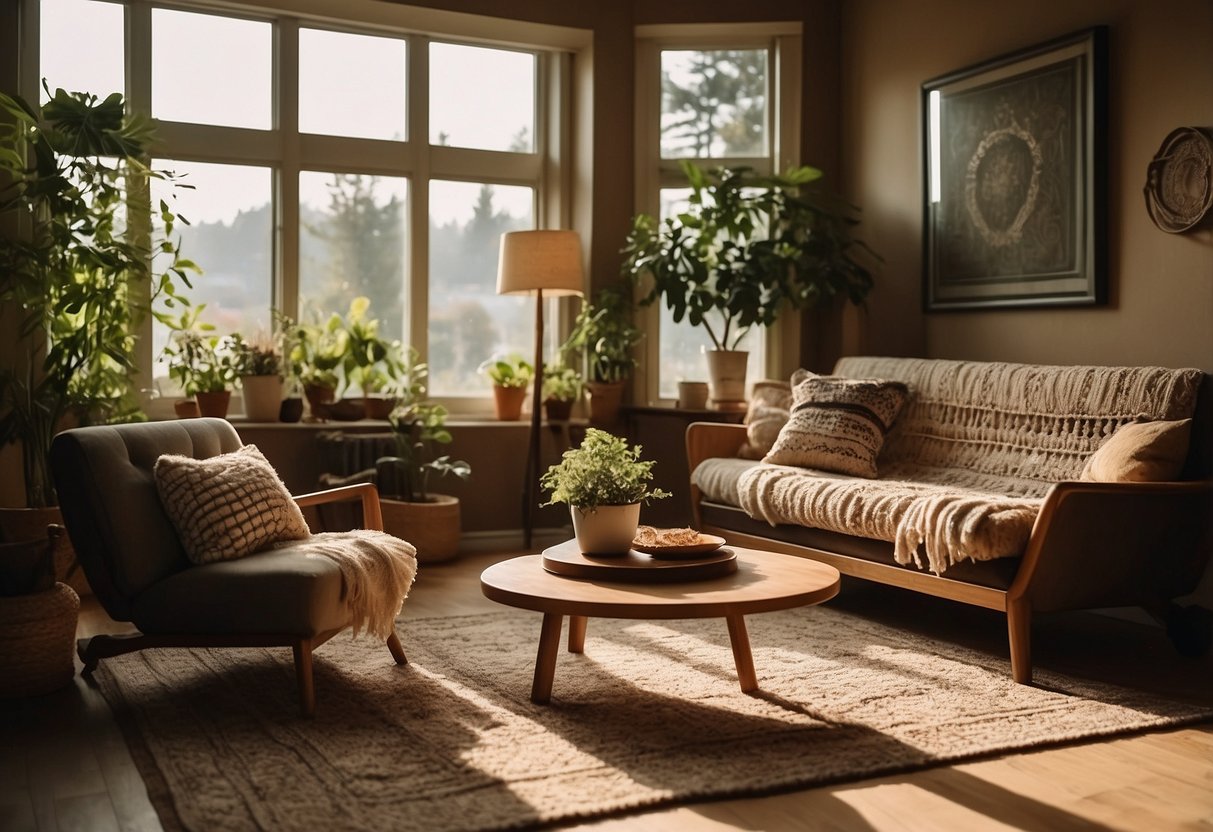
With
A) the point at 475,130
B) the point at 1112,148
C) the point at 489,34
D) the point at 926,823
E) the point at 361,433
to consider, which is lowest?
the point at 926,823

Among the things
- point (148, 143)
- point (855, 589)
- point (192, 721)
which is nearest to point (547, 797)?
point (192, 721)

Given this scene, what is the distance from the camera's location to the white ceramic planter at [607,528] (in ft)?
10.5

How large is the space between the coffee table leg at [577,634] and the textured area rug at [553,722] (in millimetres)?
46

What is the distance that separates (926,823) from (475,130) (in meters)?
4.48

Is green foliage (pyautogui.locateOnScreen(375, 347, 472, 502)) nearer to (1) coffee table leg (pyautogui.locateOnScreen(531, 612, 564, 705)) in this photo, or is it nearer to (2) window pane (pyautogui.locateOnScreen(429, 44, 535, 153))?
(2) window pane (pyautogui.locateOnScreen(429, 44, 535, 153))

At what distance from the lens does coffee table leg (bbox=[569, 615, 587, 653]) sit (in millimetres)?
3586

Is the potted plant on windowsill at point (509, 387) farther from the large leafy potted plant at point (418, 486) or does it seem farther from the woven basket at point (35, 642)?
the woven basket at point (35, 642)

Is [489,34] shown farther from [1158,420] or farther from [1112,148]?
[1158,420]

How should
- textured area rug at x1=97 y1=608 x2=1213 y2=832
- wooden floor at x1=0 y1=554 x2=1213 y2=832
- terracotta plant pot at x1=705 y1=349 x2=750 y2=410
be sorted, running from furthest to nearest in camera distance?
terracotta plant pot at x1=705 y1=349 x2=750 y2=410
textured area rug at x1=97 y1=608 x2=1213 y2=832
wooden floor at x1=0 y1=554 x2=1213 y2=832

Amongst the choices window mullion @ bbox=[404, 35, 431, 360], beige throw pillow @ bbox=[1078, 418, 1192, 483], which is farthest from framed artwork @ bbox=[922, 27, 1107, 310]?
window mullion @ bbox=[404, 35, 431, 360]

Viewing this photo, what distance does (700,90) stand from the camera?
6016 mm

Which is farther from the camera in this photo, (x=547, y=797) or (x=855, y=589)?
(x=855, y=589)

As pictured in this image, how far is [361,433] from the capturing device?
5371mm

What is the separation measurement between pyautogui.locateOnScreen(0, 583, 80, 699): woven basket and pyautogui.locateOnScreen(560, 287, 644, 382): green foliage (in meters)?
2.95
